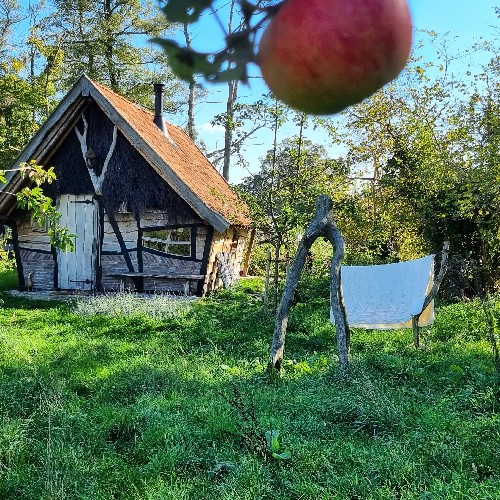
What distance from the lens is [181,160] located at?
10055 millimetres

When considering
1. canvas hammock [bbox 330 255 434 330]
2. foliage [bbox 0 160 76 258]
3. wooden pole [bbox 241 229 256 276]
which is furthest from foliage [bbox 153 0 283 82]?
wooden pole [bbox 241 229 256 276]

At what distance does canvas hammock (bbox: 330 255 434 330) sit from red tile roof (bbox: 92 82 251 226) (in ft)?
6.47

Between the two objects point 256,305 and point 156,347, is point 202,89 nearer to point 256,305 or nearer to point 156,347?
point 156,347

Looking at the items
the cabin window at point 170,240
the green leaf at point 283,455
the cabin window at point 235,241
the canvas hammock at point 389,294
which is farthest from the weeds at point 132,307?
the green leaf at point 283,455

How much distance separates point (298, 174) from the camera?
24.2 ft

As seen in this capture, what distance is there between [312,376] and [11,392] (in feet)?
8.16

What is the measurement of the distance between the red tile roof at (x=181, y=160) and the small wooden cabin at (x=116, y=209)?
28 mm

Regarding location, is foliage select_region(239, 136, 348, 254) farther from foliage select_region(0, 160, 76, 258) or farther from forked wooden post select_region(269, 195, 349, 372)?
foliage select_region(0, 160, 76, 258)

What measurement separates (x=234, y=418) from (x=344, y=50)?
Answer: 3551 mm

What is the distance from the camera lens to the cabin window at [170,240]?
29.7 feet

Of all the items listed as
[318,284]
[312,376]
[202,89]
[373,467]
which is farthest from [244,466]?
[318,284]

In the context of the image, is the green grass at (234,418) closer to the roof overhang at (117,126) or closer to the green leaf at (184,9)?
the roof overhang at (117,126)

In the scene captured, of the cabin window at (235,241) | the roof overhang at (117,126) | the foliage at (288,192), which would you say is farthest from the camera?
the cabin window at (235,241)

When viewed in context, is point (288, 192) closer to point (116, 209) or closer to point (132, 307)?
point (132, 307)
